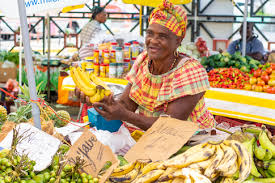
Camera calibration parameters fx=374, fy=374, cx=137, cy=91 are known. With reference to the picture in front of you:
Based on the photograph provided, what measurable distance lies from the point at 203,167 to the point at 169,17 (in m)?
1.26

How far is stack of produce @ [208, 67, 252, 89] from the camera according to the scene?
16.2ft

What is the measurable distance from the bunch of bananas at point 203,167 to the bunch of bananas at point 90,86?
689 millimetres

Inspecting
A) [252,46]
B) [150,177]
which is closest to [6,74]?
[252,46]

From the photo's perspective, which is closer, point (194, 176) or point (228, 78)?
point (194, 176)

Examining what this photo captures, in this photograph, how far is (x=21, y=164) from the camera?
157cm

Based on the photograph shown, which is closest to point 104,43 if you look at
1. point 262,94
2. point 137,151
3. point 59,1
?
point 262,94

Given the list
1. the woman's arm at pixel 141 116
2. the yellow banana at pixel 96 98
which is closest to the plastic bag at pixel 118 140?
the woman's arm at pixel 141 116

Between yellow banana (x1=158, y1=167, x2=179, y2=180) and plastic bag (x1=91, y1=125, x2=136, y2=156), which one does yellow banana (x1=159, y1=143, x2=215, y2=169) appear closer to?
yellow banana (x1=158, y1=167, x2=179, y2=180)

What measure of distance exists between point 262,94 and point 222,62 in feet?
4.16

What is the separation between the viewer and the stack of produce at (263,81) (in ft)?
15.0

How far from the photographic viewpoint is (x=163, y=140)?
77.1 inches

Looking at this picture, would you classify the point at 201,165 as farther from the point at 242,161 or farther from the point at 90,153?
the point at 90,153

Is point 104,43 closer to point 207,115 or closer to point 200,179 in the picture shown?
point 207,115

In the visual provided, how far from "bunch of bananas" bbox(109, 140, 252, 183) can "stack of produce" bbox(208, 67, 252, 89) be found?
3.30m
